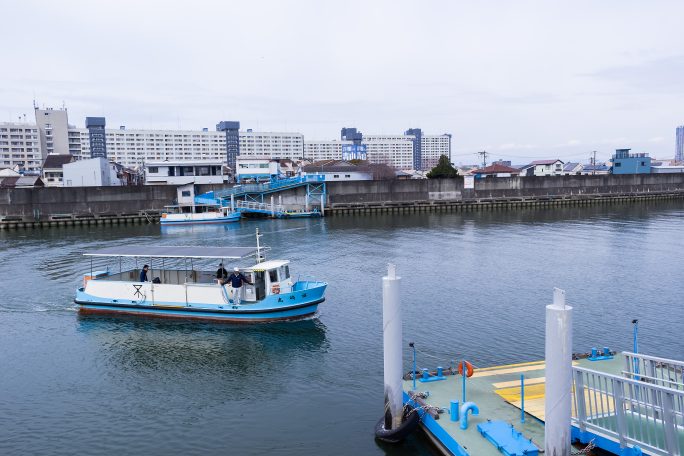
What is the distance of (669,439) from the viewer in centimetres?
972

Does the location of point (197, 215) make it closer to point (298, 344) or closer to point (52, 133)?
point (298, 344)

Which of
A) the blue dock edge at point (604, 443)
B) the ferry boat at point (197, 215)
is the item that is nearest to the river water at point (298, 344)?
the blue dock edge at point (604, 443)

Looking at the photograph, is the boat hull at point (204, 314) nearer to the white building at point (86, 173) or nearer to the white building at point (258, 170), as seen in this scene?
the white building at point (258, 170)

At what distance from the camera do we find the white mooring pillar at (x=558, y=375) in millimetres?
9148

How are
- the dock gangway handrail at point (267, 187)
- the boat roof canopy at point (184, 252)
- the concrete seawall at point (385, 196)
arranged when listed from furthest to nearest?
the dock gangway handrail at point (267, 187), the concrete seawall at point (385, 196), the boat roof canopy at point (184, 252)

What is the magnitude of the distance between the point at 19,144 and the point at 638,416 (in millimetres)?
164111

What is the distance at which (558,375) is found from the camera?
940 centimetres

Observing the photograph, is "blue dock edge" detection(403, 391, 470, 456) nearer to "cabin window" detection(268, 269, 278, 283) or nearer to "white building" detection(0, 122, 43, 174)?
"cabin window" detection(268, 269, 278, 283)

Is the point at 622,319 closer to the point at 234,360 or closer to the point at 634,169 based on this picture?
the point at 234,360

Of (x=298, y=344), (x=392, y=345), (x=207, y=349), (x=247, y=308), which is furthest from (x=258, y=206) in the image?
(x=392, y=345)

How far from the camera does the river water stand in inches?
585

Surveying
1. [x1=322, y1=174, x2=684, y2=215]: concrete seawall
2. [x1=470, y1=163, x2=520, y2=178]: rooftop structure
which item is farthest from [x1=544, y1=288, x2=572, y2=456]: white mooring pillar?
[x1=470, y1=163, x2=520, y2=178]: rooftop structure

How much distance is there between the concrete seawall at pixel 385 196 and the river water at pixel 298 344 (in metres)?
27.3

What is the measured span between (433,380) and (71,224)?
2517 inches
